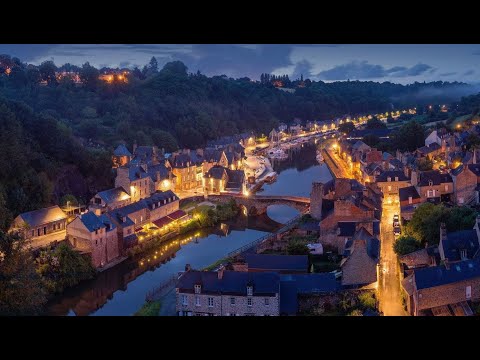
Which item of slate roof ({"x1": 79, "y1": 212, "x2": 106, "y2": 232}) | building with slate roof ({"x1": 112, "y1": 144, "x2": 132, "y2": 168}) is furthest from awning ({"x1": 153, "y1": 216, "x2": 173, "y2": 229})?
building with slate roof ({"x1": 112, "y1": 144, "x2": 132, "y2": 168})

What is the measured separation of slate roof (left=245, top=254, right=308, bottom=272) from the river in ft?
5.01

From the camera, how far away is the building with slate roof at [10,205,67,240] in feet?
43.7

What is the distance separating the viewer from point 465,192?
48.0 feet

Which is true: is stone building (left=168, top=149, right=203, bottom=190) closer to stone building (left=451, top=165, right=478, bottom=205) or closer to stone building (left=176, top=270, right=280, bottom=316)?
stone building (left=451, top=165, right=478, bottom=205)

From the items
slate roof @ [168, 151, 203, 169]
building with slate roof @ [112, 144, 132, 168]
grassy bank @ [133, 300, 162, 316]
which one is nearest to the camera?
grassy bank @ [133, 300, 162, 316]

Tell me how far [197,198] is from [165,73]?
61.9ft

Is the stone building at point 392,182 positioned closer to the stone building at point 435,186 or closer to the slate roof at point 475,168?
the stone building at point 435,186

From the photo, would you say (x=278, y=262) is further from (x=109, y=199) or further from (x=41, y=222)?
(x=109, y=199)

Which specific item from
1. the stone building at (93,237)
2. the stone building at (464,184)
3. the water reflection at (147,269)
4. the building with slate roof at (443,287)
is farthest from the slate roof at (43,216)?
the stone building at (464,184)

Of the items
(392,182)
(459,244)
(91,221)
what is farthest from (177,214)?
(459,244)

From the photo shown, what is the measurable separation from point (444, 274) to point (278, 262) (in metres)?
2.97

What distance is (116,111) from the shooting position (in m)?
28.6
